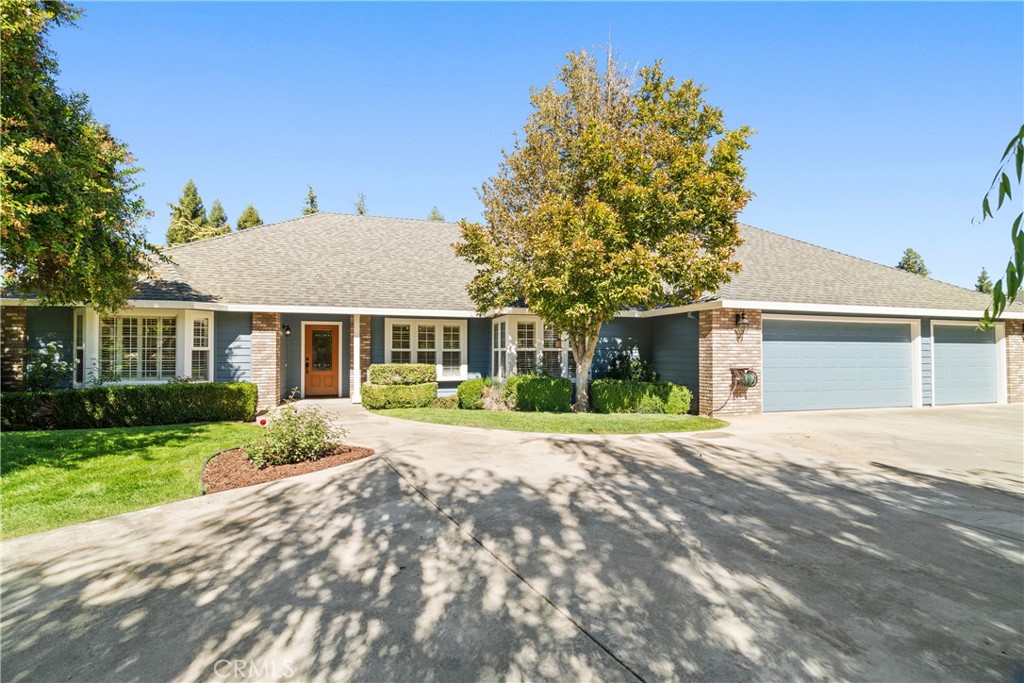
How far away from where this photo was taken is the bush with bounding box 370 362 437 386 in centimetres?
1284

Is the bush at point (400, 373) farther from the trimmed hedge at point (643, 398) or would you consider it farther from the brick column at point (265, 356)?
the trimmed hedge at point (643, 398)

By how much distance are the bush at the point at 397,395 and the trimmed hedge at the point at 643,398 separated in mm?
4887

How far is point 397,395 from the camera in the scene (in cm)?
1276

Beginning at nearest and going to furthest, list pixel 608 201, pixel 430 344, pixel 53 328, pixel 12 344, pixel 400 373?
pixel 608 201
pixel 12 344
pixel 53 328
pixel 400 373
pixel 430 344

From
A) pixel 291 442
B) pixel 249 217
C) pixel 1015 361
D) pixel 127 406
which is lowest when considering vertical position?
pixel 291 442

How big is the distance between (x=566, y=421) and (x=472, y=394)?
3.67 meters

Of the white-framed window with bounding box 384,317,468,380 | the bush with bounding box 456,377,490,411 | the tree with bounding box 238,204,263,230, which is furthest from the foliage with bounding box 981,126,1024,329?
the tree with bounding box 238,204,263,230

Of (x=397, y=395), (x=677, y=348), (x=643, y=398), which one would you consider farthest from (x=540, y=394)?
(x=677, y=348)

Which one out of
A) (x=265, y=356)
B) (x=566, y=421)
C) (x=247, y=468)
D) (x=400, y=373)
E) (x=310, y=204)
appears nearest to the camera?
(x=247, y=468)

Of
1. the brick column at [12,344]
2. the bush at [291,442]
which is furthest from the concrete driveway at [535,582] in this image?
the brick column at [12,344]

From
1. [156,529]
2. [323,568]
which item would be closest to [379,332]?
[156,529]

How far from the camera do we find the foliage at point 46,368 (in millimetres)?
10570

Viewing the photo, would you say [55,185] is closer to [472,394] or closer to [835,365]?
[472,394]

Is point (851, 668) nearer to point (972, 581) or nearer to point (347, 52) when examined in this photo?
point (972, 581)
